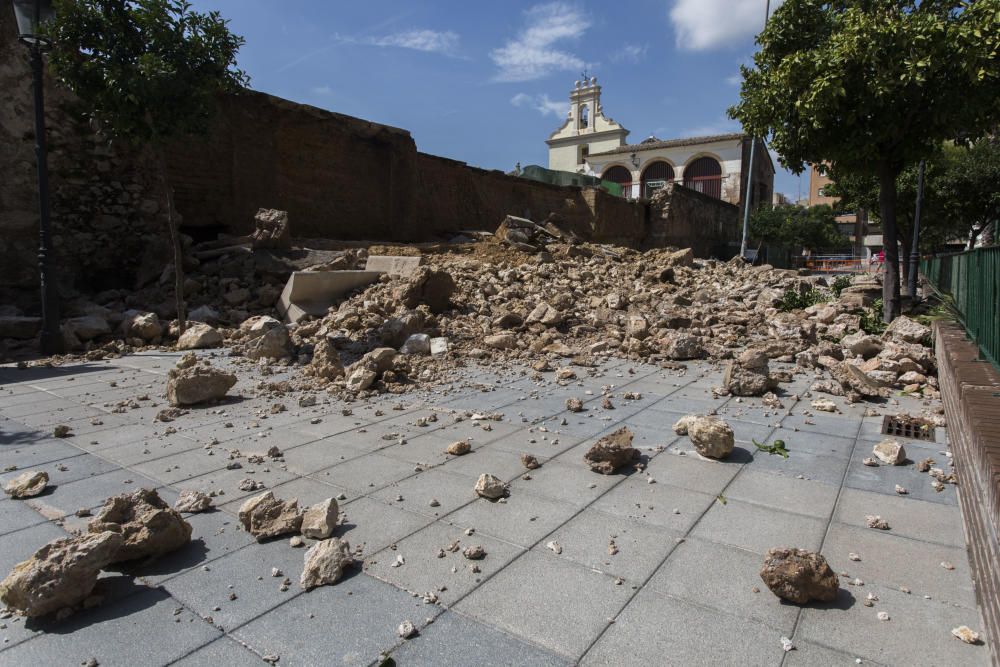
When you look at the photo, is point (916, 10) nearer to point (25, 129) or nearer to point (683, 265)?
point (683, 265)

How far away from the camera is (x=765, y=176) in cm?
4706

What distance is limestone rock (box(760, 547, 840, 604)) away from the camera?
207 cm

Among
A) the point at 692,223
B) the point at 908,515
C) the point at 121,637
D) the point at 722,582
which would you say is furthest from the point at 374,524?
the point at 692,223

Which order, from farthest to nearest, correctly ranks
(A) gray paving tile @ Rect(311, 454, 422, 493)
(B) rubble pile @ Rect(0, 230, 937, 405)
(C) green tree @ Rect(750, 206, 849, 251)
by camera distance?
1. (C) green tree @ Rect(750, 206, 849, 251)
2. (B) rubble pile @ Rect(0, 230, 937, 405)
3. (A) gray paving tile @ Rect(311, 454, 422, 493)

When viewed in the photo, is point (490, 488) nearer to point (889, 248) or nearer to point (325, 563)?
point (325, 563)

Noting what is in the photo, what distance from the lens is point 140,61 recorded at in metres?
6.45

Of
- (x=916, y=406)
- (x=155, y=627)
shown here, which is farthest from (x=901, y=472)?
(x=155, y=627)

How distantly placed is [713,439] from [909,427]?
156cm

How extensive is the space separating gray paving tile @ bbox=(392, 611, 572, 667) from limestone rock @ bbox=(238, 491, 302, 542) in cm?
91

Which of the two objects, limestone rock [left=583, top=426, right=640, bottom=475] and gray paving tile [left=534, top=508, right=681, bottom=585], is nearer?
gray paving tile [left=534, top=508, right=681, bottom=585]

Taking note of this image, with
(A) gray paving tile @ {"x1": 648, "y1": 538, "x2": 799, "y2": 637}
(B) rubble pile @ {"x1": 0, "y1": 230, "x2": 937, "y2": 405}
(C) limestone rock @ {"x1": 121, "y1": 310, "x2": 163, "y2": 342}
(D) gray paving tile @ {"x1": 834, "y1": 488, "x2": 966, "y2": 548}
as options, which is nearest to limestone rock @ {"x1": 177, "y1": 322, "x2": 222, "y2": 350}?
(B) rubble pile @ {"x1": 0, "y1": 230, "x2": 937, "y2": 405}

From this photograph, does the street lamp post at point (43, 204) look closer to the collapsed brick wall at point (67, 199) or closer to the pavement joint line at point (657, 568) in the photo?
the collapsed brick wall at point (67, 199)

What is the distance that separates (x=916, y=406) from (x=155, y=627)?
5.10 meters

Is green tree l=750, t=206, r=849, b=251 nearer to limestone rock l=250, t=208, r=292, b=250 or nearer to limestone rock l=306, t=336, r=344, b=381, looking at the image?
limestone rock l=250, t=208, r=292, b=250
